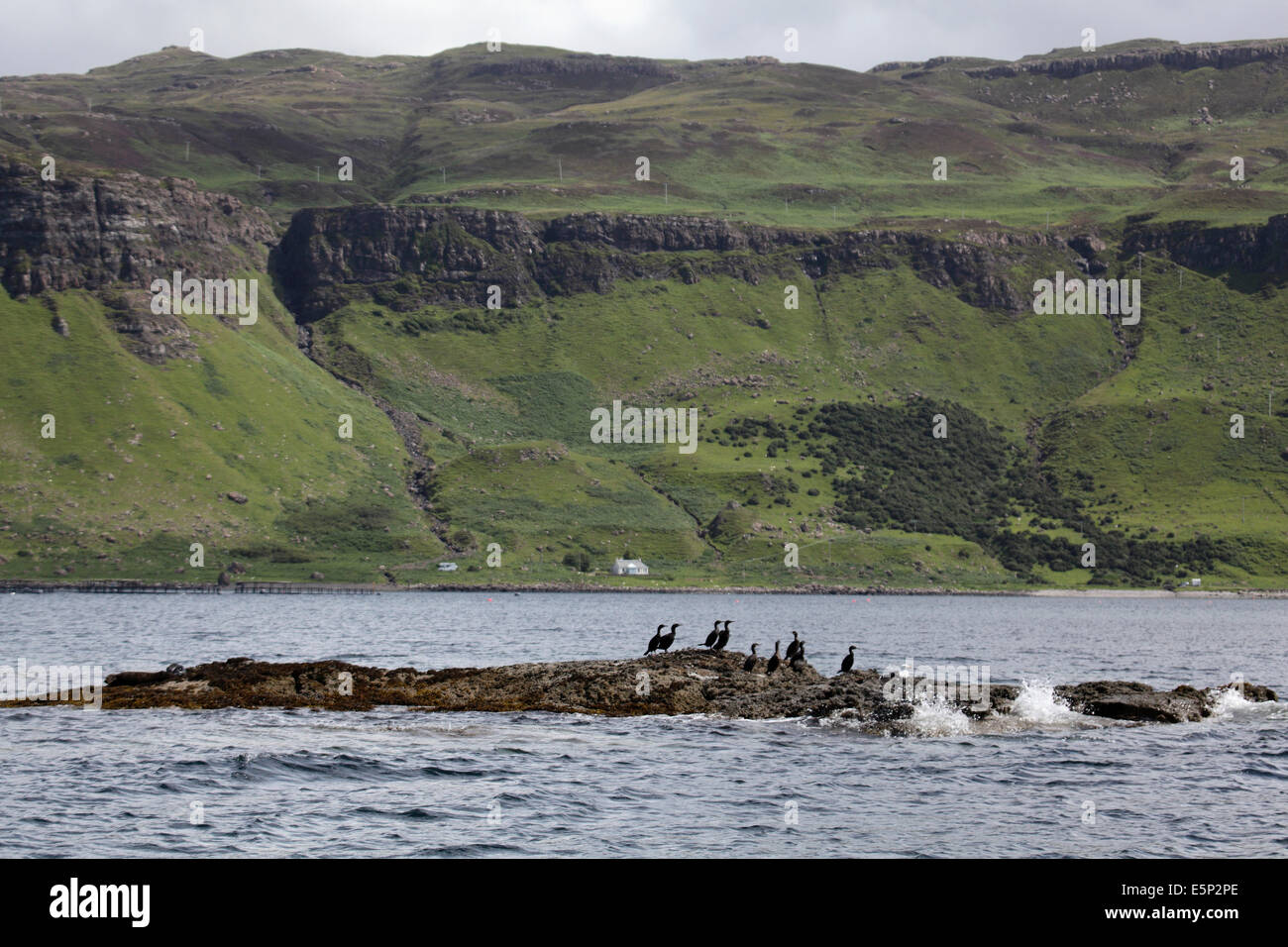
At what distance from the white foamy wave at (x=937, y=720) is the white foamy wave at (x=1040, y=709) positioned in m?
2.83

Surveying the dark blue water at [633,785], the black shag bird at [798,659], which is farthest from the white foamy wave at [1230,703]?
the black shag bird at [798,659]

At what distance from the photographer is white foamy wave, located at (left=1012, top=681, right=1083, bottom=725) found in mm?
50844

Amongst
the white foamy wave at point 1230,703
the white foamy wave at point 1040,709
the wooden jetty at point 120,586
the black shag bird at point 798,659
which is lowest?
the wooden jetty at point 120,586

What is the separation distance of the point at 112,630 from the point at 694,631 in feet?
164

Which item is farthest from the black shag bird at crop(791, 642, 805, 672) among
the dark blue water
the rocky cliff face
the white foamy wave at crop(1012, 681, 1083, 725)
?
the white foamy wave at crop(1012, 681, 1083, 725)

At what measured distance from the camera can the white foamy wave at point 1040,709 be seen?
50844 mm

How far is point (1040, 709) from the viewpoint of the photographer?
5153cm

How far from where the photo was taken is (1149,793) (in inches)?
1465

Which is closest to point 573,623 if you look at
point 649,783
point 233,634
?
point 233,634

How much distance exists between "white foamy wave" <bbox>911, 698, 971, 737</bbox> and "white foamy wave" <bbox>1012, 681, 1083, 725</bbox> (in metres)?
2.83

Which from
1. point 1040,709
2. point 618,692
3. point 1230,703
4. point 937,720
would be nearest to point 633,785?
point 618,692

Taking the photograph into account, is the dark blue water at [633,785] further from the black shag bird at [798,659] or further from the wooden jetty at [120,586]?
the wooden jetty at [120,586]
